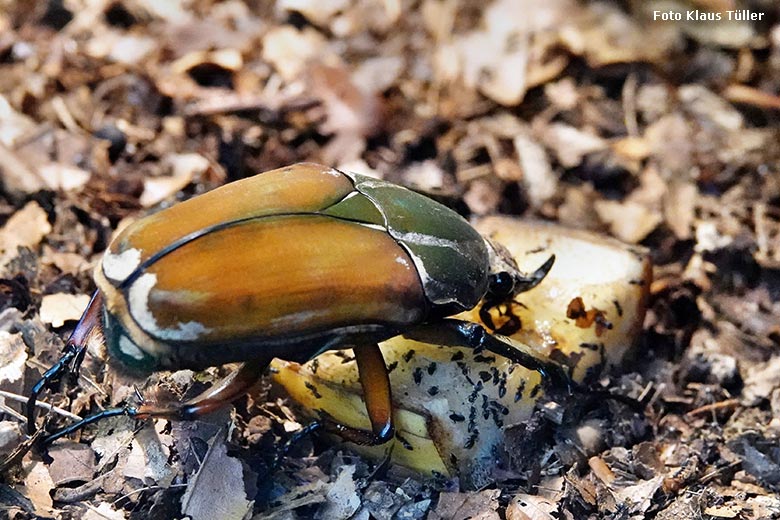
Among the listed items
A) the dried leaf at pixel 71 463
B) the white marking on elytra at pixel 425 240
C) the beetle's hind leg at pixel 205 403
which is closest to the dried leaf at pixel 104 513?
the dried leaf at pixel 71 463

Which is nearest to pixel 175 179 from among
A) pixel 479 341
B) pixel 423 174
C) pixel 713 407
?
→ pixel 423 174

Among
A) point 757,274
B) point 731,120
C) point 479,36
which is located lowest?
point 757,274

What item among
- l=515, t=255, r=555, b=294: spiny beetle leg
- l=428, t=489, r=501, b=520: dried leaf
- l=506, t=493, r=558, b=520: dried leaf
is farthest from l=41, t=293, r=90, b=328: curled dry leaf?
l=506, t=493, r=558, b=520: dried leaf

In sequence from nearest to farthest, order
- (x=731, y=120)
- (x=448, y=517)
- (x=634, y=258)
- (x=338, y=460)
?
(x=448, y=517), (x=338, y=460), (x=634, y=258), (x=731, y=120)

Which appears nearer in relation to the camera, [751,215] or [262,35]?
[751,215]

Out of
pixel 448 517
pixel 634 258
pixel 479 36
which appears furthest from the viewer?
pixel 479 36

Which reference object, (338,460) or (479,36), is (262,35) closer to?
(479,36)

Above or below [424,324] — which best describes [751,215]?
below

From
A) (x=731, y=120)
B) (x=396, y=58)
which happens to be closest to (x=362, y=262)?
(x=396, y=58)
